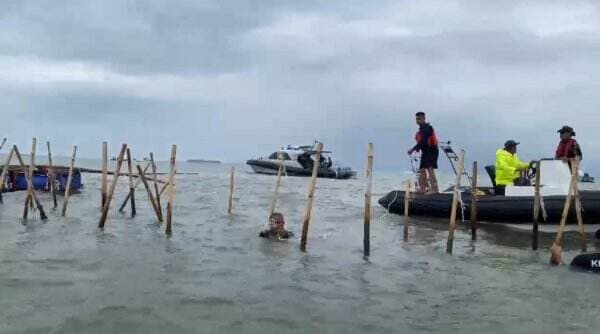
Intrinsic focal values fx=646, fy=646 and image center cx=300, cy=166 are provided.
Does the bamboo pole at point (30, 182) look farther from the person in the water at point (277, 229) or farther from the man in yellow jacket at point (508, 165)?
the man in yellow jacket at point (508, 165)

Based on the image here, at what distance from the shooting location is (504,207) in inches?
679

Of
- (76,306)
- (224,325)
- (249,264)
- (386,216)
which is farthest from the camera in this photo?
(386,216)

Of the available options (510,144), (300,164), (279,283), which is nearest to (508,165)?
(510,144)

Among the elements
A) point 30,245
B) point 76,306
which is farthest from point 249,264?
point 30,245

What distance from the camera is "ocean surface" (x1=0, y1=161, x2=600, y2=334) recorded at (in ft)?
27.9

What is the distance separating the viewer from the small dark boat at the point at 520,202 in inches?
635

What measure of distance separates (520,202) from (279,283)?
347 inches

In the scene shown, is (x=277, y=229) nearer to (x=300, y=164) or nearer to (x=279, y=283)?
(x=279, y=283)

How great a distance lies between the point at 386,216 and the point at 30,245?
38.5ft

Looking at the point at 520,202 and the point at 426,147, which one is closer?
the point at 520,202

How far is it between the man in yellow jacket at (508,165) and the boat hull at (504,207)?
0.77 meters

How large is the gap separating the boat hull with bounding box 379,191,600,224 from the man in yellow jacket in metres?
0.77

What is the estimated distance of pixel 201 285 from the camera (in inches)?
414

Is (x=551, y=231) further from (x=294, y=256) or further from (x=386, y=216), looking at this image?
(x=294, y=256)
